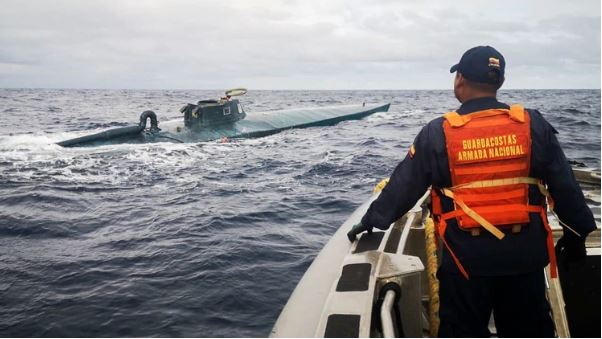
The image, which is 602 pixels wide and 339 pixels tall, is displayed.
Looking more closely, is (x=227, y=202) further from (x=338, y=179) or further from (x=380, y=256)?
(x=380, y=256)

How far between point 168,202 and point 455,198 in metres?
9.63

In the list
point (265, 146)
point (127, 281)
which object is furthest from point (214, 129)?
point (127, 281)

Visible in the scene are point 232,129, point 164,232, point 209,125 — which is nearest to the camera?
point 164,232

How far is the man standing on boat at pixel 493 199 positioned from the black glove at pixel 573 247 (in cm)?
5

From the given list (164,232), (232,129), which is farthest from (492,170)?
(232,129)

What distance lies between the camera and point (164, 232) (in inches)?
366

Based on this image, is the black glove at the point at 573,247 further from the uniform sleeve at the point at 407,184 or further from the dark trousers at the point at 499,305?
the uniform sleeve at the point at 407,184

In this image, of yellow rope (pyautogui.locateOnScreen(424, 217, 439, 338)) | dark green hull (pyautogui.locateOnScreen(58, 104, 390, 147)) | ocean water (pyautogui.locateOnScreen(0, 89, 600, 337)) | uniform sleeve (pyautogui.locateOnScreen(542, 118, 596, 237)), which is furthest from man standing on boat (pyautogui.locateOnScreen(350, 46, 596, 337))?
dark green hull (pyautogui.locateOnScreen(58, 104, 390, 147))

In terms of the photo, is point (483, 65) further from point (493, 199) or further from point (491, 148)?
point (493, 199)

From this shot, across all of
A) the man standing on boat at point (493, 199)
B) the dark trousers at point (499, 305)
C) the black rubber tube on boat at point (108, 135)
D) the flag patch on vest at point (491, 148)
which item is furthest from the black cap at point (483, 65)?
the black rubber tube on boat at point (108, 135)

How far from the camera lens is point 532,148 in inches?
113

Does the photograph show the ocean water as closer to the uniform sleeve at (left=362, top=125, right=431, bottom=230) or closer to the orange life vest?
the uniform sleeve at (left=362, top=125, right=431, bottom=230)

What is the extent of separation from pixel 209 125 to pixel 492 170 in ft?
72.8

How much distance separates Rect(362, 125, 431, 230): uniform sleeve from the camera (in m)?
3.02
